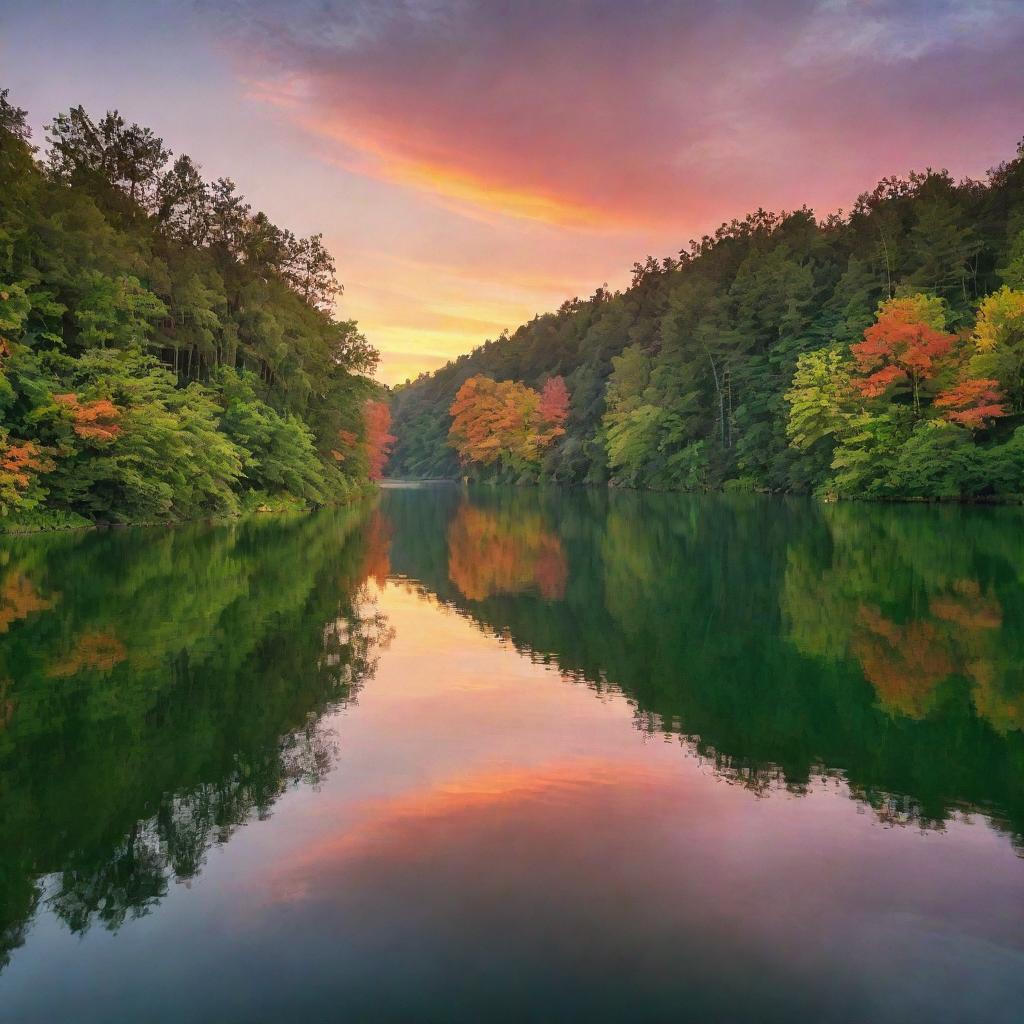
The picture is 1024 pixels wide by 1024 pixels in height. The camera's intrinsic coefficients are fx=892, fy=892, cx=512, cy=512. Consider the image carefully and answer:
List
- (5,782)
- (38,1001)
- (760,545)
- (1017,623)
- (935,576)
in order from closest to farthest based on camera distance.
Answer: (38,1001)
(5,782)
(1017,623)
(935,576)
(760,545)

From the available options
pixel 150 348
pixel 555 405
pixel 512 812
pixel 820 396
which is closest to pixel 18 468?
pixel 150 348

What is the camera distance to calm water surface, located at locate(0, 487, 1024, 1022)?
3.60 m

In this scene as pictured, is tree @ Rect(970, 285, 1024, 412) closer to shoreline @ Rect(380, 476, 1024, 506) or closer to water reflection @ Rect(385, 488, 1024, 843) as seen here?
shoreline @ Rect(380, 476, 1024, 506)

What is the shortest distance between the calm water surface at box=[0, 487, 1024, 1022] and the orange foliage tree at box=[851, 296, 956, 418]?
25.9 metres

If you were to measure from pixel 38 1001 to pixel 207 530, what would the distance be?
2300cm

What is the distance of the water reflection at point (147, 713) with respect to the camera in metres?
4.59

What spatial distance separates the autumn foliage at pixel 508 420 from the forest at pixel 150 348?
3583 centimetres

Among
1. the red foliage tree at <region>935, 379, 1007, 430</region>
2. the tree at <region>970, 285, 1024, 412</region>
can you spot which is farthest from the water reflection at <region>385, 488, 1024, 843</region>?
the tree at <region>970, 285, 1024, 412</region>

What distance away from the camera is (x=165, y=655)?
9273mm

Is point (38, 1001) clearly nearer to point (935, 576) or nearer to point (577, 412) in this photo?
point (935, 576)

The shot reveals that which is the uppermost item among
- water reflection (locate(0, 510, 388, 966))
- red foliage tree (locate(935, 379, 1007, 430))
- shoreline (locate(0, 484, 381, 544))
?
red foliage tree (locate(935, 379, 1007, 430))

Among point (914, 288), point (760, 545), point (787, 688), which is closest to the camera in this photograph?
point (787, 688)

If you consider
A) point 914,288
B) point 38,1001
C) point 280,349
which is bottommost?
point 38,1001

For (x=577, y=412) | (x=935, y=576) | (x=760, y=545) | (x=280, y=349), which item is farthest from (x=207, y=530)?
(x=577, y=412)
